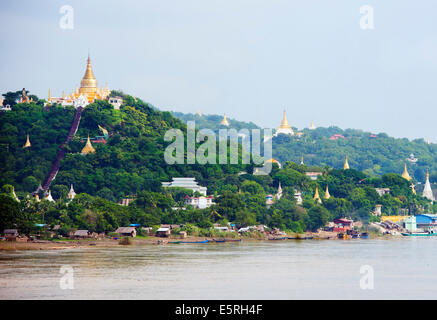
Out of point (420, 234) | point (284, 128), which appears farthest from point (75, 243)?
point (284, 128)

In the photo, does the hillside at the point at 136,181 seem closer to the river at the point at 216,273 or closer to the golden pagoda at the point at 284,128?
the river at the point at 216,273

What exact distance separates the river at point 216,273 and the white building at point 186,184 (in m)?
16.4

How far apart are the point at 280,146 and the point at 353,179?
4598 cm

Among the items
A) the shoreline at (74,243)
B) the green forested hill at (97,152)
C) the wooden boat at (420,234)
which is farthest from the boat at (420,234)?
the shoreline at (74,243)

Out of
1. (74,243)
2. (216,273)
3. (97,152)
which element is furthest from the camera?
(97,152)

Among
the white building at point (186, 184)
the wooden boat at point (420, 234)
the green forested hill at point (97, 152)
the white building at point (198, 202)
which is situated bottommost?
the wooden boat at point (420, 234)

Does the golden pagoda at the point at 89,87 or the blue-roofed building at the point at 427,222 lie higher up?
the golden pagoda at the point at 89,87

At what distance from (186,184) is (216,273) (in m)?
29.6

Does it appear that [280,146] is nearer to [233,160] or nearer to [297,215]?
[233,160]

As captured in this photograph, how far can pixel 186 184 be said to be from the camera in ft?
210

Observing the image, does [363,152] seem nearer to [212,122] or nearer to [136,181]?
[212,122]

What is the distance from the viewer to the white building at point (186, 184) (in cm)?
6359
